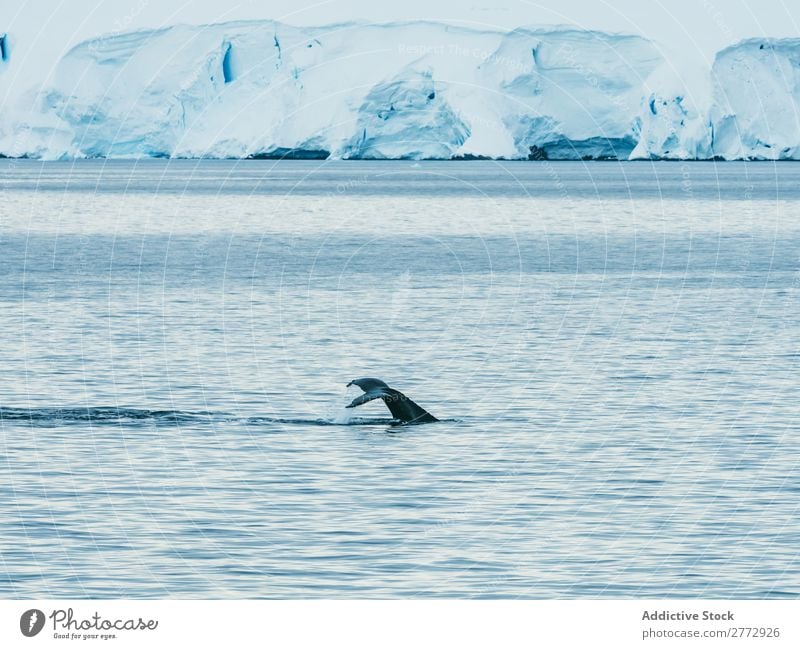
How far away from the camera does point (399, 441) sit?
36.2m

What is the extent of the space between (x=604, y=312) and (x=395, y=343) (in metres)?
14.5

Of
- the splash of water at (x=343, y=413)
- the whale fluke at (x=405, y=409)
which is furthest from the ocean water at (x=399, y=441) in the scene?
the whale fluke at (x=405, y=409)

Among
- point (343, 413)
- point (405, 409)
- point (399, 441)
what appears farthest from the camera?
point (343, 413)

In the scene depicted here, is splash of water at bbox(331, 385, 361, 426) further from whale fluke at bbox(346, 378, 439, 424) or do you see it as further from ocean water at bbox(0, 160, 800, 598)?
whale fluke at bbox(346, 378, 439, 424)

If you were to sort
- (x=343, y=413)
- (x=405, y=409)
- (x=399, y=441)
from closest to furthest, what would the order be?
1. (x=399, y=441)
2. (x=405, y=409)
3. (x=343, y=413)

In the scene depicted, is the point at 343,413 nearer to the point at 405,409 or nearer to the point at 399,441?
the point at 405,409

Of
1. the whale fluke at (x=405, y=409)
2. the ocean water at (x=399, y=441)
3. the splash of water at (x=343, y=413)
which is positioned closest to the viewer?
the ocean water at (x=399, y=441)

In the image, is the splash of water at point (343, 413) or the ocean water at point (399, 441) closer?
the ocean water at point (399, 441)

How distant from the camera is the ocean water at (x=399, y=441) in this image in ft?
84.6

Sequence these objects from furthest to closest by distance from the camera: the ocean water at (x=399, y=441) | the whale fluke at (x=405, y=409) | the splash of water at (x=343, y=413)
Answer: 1. the splash of water at (x=343, y=413)
2. the whale fluke at (x=405, y=409)
3. the ocean water at (x=399, y=441)

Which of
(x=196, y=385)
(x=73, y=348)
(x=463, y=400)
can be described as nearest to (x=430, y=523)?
(x=463, y=400)

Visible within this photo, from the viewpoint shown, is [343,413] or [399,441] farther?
[343,413]

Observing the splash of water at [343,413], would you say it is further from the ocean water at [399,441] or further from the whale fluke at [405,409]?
the whale fluke at [405,409]

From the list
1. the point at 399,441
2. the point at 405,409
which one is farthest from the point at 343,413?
the point at 399,441
